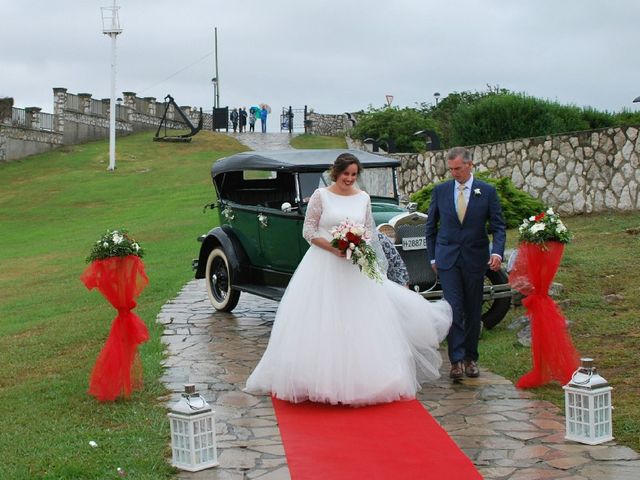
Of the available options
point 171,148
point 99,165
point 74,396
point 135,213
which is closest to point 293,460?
point 74,396

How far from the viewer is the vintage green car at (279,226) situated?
10977mm

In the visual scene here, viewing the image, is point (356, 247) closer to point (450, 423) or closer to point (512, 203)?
point (450, 423)

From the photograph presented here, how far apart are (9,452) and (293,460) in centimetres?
198

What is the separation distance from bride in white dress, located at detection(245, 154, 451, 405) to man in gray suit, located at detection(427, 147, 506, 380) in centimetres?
18

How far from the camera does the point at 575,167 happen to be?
18797 millimetres

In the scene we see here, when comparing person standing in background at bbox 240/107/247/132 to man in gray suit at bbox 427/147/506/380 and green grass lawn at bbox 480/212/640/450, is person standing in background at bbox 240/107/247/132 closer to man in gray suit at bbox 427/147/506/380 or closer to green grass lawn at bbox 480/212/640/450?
green grass lawn at bbox 480/212/640/450

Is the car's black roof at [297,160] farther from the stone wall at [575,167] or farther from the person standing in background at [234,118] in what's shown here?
the person standing in background at [234,118]

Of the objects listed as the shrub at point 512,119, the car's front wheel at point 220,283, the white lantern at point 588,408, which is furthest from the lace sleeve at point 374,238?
the shrub at point 512,119

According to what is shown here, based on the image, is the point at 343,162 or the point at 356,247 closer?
the point at 356,247

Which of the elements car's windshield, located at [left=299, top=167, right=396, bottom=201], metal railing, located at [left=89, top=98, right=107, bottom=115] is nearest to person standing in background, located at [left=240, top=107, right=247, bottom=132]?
metal railing, located at [left=89, top=98, right=107, bottom=115]

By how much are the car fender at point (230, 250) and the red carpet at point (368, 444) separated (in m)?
4.22

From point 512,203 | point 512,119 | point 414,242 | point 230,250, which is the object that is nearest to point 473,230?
point 414,242

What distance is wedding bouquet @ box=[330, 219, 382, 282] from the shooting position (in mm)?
8148

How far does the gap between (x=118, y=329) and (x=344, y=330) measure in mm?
1921
